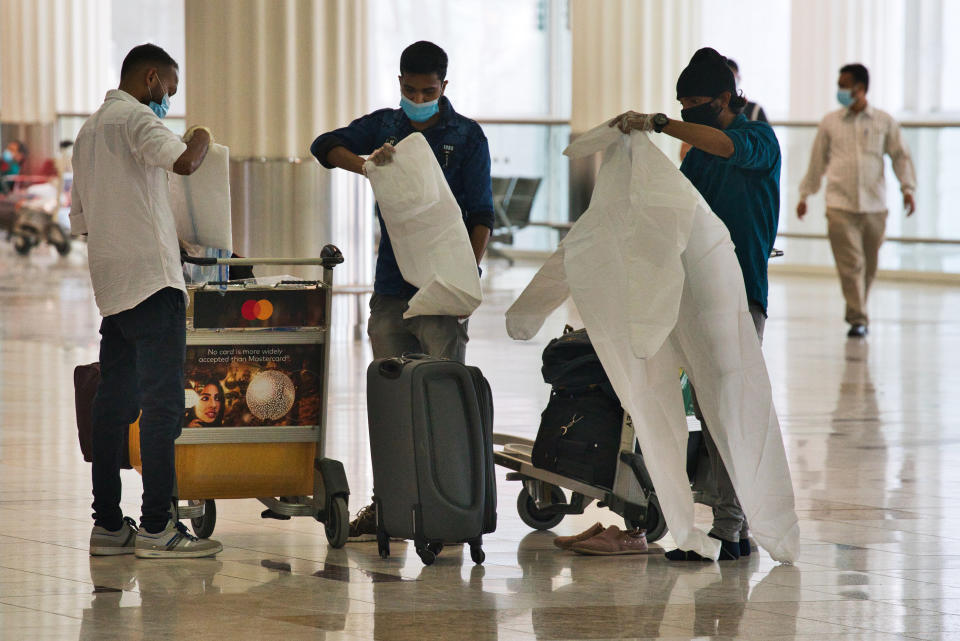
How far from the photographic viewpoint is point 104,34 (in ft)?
86.6

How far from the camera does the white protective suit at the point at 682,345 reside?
4.86 meters

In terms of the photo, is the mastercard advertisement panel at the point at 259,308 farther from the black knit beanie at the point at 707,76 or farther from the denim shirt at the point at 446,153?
the black knit beanie at the point at 707,76

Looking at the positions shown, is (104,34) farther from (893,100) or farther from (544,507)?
(544,507)

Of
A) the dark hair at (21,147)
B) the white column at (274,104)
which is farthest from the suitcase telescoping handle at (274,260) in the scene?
the dark hair at (21,147)

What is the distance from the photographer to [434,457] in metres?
4.78

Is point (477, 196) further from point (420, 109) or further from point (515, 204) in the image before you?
point (515, 204)

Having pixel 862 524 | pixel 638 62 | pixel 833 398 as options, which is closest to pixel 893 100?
pixel 638 62

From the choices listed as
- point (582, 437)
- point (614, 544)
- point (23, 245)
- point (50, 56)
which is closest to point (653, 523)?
point (614, 544)

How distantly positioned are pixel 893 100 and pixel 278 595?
654 inches

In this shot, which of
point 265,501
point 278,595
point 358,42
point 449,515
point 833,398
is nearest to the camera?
point 278,595

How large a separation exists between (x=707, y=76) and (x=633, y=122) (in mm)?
290

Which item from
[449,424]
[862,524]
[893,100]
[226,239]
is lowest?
[862,524]

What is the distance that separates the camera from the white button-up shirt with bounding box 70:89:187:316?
4703mm

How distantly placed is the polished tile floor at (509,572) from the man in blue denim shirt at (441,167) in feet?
1.87
